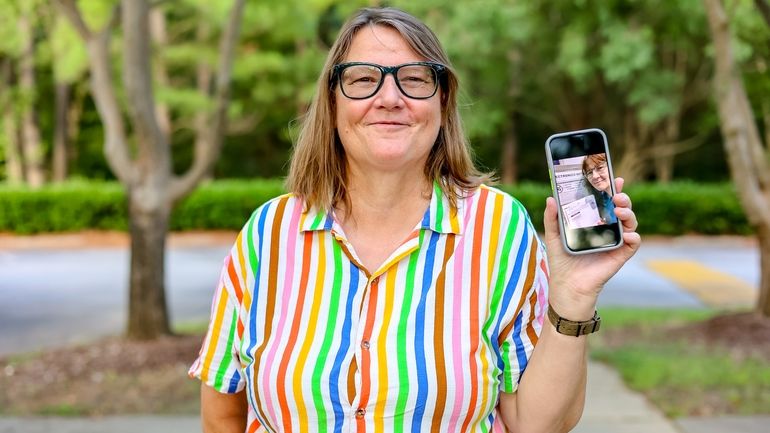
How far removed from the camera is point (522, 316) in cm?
183

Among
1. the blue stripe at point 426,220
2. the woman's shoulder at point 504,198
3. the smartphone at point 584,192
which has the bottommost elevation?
the blue stripe at point 426,220

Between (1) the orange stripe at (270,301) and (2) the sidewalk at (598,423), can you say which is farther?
(2) the sidewalk at (598,423)

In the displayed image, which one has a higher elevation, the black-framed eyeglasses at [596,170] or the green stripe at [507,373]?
the black-framed eyeglasses at [596,170]

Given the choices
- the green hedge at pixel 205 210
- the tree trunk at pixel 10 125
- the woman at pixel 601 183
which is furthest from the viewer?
the tree trunk at pixel 10 125

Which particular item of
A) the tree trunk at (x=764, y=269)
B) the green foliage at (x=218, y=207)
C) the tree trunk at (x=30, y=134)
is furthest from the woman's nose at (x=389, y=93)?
the tree trunk at (x=30, y=134)

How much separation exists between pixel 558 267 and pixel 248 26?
16.4m

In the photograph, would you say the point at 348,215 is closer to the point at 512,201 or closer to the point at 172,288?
the point at 512,201

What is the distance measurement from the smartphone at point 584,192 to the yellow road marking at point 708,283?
9568mm

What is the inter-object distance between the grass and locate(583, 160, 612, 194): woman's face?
3.85 meters

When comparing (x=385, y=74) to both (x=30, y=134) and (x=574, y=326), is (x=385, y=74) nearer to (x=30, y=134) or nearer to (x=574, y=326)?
(x=574, y=326)

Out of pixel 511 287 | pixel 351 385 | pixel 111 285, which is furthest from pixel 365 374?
pixel 111 285

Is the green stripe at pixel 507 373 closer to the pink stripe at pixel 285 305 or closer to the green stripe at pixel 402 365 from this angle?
the green stripe at pixel 402 365

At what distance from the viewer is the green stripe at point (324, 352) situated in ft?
5.82

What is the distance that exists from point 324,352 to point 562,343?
0.47 m
